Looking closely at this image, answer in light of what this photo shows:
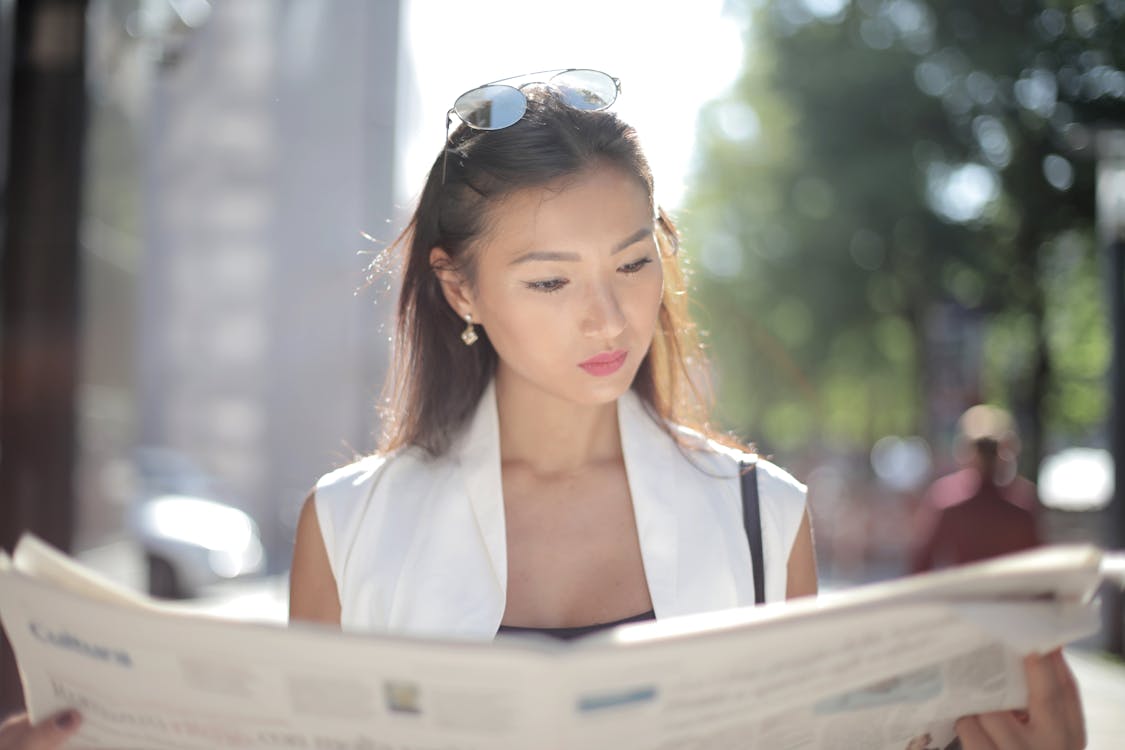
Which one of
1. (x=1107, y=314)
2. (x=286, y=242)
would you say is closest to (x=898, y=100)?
(x=1107, y=314)

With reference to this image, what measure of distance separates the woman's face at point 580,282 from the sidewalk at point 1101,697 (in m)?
3.35

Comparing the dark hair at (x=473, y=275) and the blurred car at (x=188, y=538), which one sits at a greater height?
the dark hair at (x=473, y=275)

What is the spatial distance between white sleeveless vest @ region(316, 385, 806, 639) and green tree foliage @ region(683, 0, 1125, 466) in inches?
443

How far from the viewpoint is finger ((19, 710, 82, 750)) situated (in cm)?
128

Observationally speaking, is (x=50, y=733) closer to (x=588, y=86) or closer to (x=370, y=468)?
(x=370, y=468)

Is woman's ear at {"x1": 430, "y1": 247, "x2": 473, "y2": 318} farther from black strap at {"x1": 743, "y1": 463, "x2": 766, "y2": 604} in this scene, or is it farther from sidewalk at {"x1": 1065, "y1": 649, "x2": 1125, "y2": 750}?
sidewalk at {"x1": 1065, "y1": 649, "x2": 1125, "y2": 750}

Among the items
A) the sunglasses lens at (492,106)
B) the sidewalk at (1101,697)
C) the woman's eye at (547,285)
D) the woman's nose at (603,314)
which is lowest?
the sidewalk at (1101,697)

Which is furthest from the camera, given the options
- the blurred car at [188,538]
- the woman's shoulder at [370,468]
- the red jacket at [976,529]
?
the blurred car at [188,538]

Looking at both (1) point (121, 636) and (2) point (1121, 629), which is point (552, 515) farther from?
(2) point (1121, 629)

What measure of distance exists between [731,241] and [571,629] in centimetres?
2010

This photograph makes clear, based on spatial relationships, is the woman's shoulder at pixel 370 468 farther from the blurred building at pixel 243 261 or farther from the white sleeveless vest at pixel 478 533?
the blurred building at pixel 243 261

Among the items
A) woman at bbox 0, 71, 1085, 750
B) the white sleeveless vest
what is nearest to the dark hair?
woman at bbox 0, 71, 1085, 750

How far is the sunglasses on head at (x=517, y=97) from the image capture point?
6.63ft

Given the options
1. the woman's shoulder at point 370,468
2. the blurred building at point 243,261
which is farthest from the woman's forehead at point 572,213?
the blurred building at point 243,261
